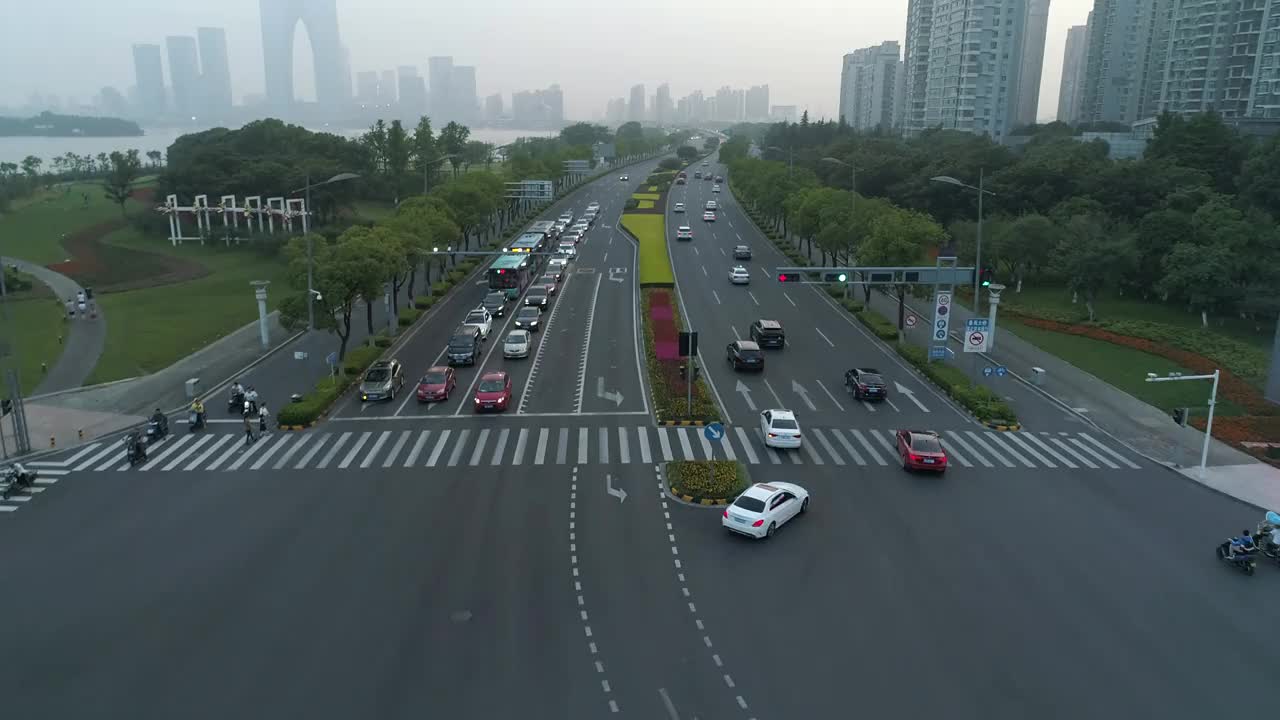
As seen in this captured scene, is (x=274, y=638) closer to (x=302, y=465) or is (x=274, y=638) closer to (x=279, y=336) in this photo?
(x=302, y=465)

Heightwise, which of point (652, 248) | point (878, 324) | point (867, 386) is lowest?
point (867, 386)

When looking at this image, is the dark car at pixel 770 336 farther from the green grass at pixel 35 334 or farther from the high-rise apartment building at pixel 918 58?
the high-rise apartment building at pixel 918 58

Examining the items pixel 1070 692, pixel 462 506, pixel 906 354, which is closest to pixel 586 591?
pixel 462 506

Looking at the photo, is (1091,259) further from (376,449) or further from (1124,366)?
(376,449)

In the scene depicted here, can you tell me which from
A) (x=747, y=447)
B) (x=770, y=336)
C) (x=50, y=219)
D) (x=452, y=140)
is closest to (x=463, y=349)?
(x=770, y=336)

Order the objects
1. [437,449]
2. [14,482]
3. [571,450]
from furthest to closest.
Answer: [437,449] → [571,450] → [14,482]

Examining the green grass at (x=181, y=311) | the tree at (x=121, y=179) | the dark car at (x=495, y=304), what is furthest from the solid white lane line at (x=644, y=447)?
the tree at (x=121, y=179)
